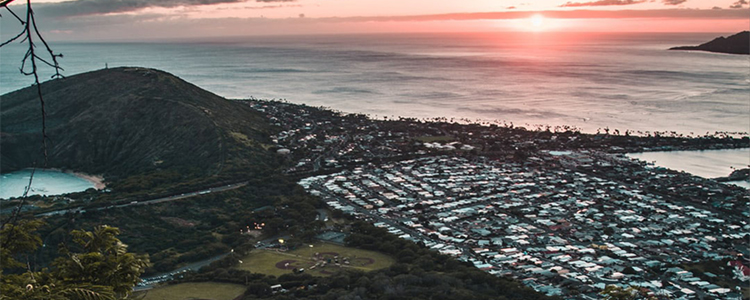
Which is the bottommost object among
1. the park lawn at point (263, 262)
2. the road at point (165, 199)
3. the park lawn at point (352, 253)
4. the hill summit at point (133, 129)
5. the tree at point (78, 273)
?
the park lawn at point (263, 262)

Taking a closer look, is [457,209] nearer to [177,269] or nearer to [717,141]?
[177,269]

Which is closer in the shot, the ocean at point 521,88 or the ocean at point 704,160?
the ocean at point 704,160

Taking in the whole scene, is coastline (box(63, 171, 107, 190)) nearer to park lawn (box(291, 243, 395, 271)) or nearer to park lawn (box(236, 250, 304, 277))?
park lawn (box(236, 250, 304, 277))

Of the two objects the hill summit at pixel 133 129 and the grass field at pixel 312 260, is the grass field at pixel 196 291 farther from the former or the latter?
the hill summit at pixel 133 129

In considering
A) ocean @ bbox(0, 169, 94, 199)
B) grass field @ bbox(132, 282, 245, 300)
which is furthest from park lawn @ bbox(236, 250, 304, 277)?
ocean @ bbox(0, 169, 94, 199)

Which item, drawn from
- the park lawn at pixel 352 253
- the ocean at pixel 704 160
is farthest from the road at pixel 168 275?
the ocean at pixel 704 160

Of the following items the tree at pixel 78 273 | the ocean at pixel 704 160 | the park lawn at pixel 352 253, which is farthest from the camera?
the ocean at pixel 704 160

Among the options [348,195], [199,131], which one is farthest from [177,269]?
[199,131]

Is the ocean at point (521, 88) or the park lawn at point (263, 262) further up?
the ocean at point (521, 88)
